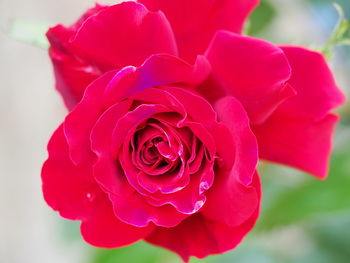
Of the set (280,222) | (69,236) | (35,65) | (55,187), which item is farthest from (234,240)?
(35,65)

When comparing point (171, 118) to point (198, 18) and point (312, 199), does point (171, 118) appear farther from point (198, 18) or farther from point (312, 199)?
point (312, 199)

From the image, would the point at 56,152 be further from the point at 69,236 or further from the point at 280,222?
the point at 69,236

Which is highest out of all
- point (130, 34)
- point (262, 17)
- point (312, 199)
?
point (130, 34)

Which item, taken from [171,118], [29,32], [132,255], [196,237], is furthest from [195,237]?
[132,255]

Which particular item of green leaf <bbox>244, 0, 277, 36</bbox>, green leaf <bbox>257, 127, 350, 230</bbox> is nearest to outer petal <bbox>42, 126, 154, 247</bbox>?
green leaf <bbox>257, 127, 350, 230</bbox>

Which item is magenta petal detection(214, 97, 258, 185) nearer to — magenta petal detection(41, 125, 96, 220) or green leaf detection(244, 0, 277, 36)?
magenta petal detection(41, 125, 96, 220)

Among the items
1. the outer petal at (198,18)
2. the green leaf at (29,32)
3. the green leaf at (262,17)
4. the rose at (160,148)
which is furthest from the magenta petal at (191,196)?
the green leaf at (262,17)

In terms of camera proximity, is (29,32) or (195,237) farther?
(29,32)

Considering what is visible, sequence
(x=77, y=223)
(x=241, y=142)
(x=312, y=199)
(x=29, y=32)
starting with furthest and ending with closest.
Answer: (x=77, y=223) → (x=312, y=199) → (x=29, y=32) → (x=241, y=142)

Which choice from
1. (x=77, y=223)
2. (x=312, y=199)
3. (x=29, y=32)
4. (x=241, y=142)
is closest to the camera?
(x=241, y=142)
